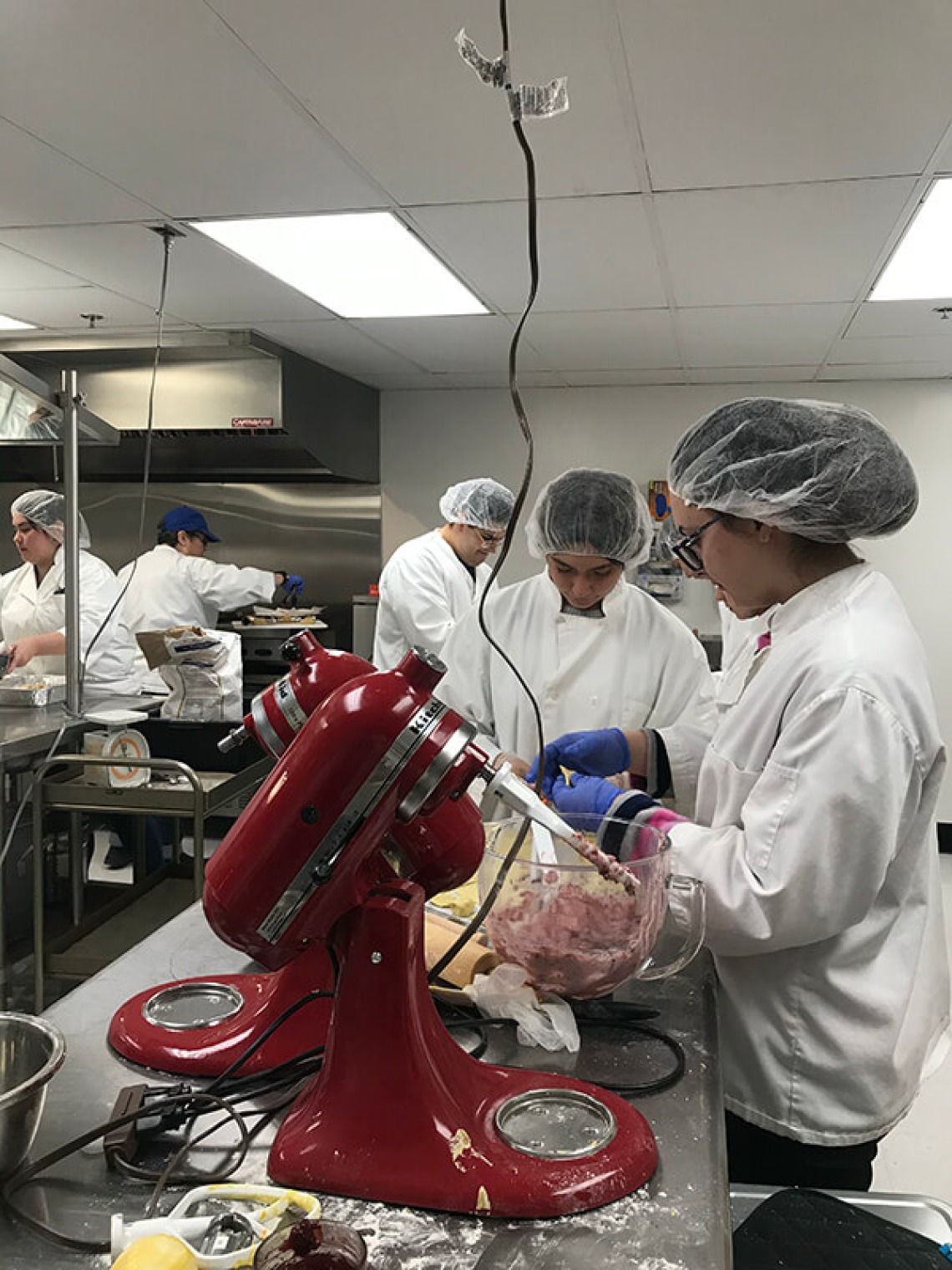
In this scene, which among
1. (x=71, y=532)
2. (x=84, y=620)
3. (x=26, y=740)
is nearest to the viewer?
(x=26, y=740)

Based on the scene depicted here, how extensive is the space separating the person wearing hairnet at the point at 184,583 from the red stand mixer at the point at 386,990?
12.4ft

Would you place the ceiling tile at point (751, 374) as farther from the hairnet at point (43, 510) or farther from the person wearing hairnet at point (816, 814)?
A: the person wearing hairnet at point (816, 814)

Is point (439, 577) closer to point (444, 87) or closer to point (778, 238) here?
point (778, 238)

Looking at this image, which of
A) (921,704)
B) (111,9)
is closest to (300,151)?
(111,9)

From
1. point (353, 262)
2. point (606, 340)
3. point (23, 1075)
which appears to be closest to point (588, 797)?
point (23, 1075)

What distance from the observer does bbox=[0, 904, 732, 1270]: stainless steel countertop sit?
74cm

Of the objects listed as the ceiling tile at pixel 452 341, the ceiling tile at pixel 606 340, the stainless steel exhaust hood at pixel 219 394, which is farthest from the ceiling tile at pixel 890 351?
the stainless steel exhaust hood at pixel 219 394

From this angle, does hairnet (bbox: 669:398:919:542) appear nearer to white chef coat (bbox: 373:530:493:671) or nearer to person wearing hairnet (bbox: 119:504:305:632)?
white chef coat (bbox: 373:530:493:671)

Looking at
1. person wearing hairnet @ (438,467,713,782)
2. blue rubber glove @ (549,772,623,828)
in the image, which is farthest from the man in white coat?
blue rubber glove @ (549,772,623,828)

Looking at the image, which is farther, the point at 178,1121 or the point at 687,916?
the point at 687,916

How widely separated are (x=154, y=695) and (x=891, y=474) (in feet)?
9.42

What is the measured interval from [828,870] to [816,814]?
63mm

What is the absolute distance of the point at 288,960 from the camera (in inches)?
35.6

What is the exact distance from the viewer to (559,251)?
298cm
